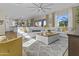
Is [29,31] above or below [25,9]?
below

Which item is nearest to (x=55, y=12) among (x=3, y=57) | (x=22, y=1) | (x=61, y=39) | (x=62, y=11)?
(x=62, y=11)

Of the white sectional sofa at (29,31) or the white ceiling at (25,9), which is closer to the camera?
the white ceiling at (25,9)

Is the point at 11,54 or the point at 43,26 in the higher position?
the point at 43,26

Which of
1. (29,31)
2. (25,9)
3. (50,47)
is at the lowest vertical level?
(50,47)

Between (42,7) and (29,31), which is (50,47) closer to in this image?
(29,31)

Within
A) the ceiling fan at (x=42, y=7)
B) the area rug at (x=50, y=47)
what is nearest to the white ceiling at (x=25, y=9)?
the ceiling fan at (x=42, y=7)

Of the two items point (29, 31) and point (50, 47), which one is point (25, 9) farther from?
point (50, 47)

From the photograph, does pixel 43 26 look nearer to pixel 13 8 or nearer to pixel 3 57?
pixel 13 8

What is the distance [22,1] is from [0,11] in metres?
0.42

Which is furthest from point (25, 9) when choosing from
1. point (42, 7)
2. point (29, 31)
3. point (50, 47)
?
point (50, 47)

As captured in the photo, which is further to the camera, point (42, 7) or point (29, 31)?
point (29, 31)

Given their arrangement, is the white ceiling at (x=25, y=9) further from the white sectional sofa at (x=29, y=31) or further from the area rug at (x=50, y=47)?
the area rug at (x=50, y=47)

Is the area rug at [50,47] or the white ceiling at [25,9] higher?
the white ceiling at [25,9]

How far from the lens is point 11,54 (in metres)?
1.66
